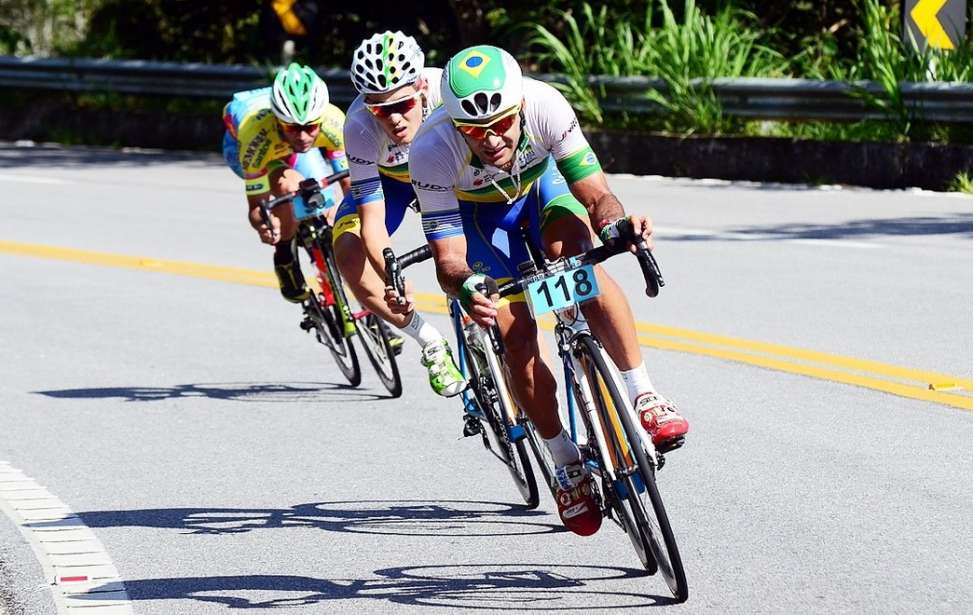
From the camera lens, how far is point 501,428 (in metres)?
7.37

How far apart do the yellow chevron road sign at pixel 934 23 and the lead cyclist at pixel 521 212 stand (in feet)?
36.4

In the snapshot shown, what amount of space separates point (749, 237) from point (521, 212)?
7.39 m

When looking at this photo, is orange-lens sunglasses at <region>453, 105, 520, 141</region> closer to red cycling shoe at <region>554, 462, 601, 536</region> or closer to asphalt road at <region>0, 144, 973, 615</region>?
red cycling shoe at <region>554, 462, 601, 536</region>

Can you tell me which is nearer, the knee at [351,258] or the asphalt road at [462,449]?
the asphalt road at [462,449]

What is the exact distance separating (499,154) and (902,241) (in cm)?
761

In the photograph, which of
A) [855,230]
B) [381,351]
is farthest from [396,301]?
[855,230]

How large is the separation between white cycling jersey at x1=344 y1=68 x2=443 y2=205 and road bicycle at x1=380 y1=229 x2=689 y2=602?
88.5 inches

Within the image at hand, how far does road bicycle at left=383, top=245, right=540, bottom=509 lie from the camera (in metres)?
7.03

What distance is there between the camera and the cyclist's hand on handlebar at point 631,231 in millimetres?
5504

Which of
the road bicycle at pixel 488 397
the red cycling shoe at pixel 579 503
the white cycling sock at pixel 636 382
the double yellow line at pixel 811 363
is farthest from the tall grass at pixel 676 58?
the white cycling sock at pixel 636 382

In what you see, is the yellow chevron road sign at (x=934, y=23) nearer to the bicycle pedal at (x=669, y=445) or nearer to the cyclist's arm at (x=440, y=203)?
the cyclist's arm at (x=440, y=203)

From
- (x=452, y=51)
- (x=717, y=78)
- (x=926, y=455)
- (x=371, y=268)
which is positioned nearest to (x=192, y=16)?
(x=452, y=51)

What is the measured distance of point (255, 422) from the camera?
29.5 ft

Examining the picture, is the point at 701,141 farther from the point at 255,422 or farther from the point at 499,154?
the point at 499,154
